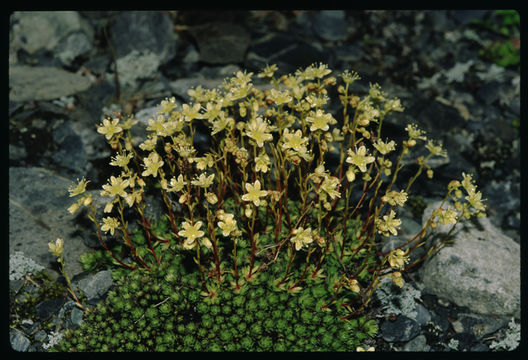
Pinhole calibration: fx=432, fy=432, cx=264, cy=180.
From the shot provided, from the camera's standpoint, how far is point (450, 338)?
14.1 feet

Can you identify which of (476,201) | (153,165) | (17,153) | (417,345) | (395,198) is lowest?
(417,345)

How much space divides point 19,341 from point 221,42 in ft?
16.4

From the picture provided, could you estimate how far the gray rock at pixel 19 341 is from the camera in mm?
4023

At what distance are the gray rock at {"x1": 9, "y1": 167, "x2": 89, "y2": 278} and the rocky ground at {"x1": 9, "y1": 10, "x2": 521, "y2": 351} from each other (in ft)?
0.05

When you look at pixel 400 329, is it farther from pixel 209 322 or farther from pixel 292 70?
pixel 292 70

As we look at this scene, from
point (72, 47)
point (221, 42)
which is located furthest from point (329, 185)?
point (72, 47)

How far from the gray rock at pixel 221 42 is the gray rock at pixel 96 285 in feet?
12.7

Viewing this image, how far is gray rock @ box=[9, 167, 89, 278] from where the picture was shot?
4605mm

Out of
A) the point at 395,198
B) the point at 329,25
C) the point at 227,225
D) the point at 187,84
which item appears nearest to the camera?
the point at 227,225

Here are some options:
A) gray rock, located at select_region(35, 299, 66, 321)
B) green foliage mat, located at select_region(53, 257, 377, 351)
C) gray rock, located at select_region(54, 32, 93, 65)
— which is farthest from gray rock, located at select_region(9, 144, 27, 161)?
green foliage mat, located at select_region(53, 257, 377, 351)

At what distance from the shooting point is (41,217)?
4930 millimetres

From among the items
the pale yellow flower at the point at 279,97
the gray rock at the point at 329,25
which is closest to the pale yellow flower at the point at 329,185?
the pale yellow flower at the point at 279,97

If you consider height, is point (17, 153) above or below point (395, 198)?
below

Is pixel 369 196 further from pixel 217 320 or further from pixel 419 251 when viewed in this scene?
pixel 217 320
